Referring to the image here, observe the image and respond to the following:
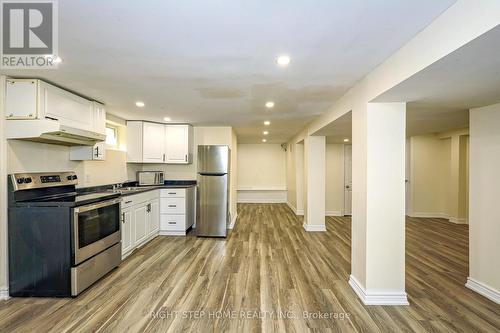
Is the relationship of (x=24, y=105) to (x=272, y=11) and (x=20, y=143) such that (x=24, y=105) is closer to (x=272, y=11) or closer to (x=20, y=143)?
(x=20, y=143)

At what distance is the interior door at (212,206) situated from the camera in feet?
15.8

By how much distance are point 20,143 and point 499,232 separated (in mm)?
5293

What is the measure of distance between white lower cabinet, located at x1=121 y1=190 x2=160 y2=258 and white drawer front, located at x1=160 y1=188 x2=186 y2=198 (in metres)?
0.12

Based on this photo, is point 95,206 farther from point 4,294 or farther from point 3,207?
point 4,294

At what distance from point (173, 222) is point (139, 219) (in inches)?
36.6

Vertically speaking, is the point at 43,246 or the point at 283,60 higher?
the point at 283,60

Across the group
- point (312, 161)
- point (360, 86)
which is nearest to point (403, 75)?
point (360, 86)

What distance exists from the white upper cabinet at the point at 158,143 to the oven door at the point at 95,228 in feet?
5.81

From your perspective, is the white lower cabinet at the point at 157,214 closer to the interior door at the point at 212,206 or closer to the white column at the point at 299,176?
the interior door at the point at 212,206

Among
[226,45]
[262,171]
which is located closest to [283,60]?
[226,45]

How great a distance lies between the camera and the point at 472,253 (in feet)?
9.12

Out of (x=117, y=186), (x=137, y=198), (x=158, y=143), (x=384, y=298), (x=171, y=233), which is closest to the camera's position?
(x=384, y=298)

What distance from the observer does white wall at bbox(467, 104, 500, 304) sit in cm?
257

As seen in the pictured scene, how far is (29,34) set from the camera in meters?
1.80
